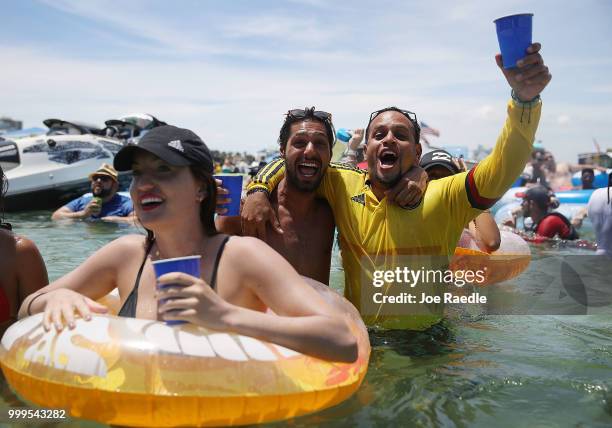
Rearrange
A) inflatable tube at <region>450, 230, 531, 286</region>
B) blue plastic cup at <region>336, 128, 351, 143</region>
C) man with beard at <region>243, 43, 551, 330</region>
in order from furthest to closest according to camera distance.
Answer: blue plastic cup at <region>336, 128, 351, 143</region>
inflatable tube at <region>450, 230, 531, 286</region>
man with beard at <region>243, 43, 551, 330</region>

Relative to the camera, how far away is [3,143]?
13844 mm

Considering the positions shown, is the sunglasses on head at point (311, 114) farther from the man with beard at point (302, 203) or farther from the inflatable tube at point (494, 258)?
the inflatable tube at point (494, 258)

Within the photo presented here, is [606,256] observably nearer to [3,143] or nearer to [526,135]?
[526,135]

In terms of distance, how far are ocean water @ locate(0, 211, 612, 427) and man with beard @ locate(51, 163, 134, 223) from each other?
22.8ft

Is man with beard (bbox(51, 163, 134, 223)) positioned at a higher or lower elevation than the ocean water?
higher

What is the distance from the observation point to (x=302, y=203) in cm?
374

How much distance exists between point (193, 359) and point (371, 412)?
1.12 meters

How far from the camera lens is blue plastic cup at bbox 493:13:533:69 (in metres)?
2.54

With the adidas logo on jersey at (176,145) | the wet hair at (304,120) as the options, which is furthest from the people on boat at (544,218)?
the adidas logo on jersey at (176,145)

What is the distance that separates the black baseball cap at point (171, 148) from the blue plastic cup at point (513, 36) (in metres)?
1.37

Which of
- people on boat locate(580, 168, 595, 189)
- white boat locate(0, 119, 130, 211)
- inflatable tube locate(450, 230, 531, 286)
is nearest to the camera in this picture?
inflatable tube locate(450, 230, 531, 286)

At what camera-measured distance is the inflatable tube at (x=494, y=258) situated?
4.67 m


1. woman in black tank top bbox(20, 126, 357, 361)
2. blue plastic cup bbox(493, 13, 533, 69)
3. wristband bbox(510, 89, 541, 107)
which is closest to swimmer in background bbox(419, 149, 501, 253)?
wristband bbox(510, 89, 541, 107)

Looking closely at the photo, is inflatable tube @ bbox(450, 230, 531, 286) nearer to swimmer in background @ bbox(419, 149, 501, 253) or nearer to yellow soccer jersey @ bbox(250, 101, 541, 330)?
swimmer in background @ bbox(419, 149, 501, 253)
